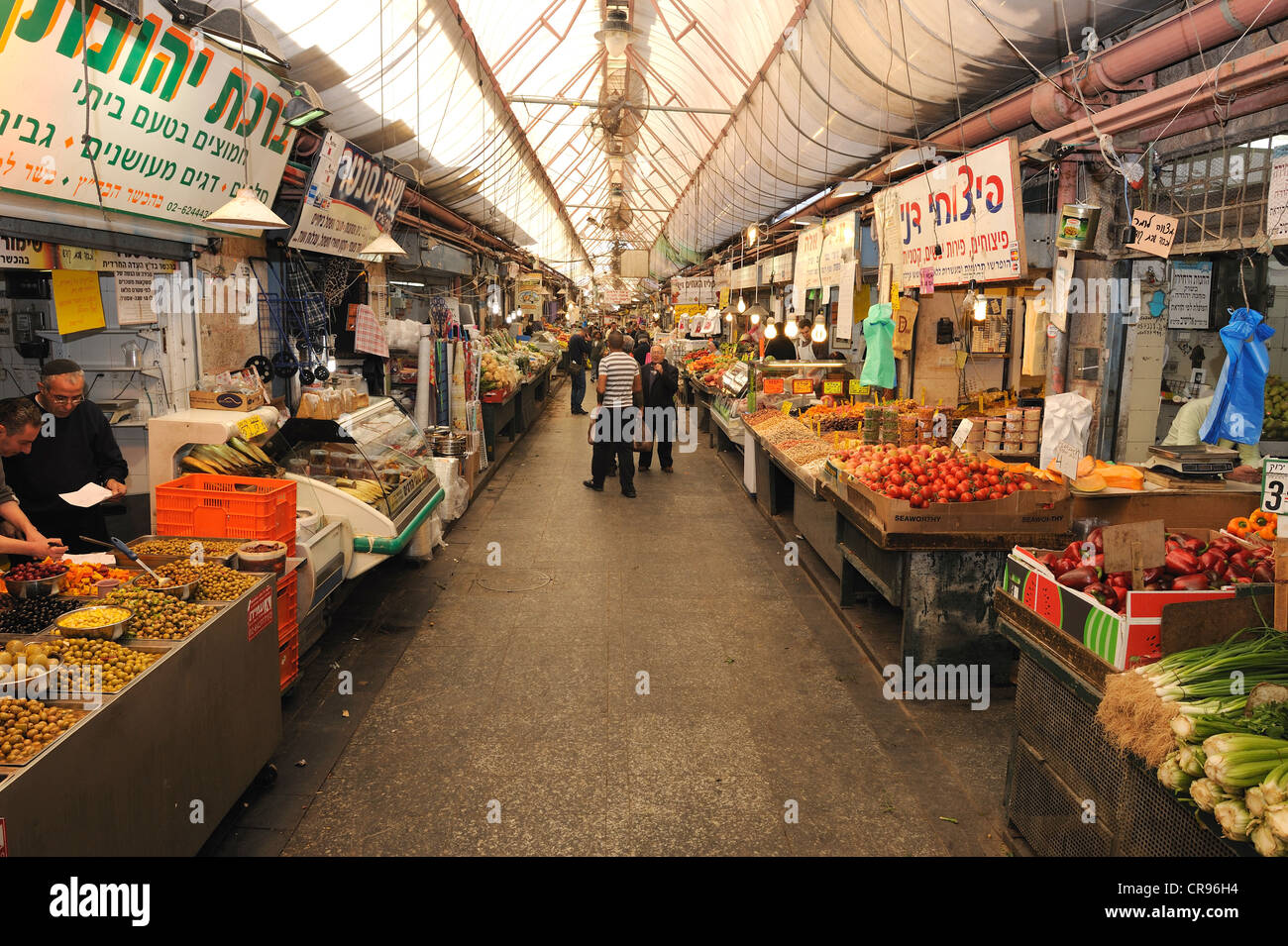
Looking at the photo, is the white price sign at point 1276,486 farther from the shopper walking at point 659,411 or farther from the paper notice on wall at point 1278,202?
the shopper walking at point 659,411

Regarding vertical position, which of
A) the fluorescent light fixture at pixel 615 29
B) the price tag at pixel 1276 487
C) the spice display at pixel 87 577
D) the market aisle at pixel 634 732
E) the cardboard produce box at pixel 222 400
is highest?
the fluorescent light fixture at pixel 615 29

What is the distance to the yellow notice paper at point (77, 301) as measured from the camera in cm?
512

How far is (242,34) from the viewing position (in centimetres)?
546

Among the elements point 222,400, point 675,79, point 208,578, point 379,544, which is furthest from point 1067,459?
point 675,79

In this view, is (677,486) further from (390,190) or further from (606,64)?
(606,64)

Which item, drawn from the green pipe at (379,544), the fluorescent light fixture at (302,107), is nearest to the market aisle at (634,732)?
the green pipe at (379,544)

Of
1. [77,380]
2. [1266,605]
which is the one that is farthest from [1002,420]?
[77,380]

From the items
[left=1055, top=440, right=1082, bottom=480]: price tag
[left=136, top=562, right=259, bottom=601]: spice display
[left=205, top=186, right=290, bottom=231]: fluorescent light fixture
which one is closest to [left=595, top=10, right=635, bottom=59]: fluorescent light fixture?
[left=205, top=186, right=290, bottom=231]: fluorescent light fixture

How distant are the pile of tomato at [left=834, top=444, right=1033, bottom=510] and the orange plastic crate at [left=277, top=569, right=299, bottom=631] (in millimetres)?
3648

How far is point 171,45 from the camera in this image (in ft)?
16.4

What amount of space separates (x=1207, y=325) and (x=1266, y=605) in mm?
5076

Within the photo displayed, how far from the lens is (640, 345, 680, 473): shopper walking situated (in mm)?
12562

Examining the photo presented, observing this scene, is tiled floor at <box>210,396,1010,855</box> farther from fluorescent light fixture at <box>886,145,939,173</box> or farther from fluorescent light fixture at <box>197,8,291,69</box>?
fluorescent light fixture at <box>197,8,291,69</box>

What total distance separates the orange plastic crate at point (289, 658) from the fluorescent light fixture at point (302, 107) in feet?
Answer: 14.0
